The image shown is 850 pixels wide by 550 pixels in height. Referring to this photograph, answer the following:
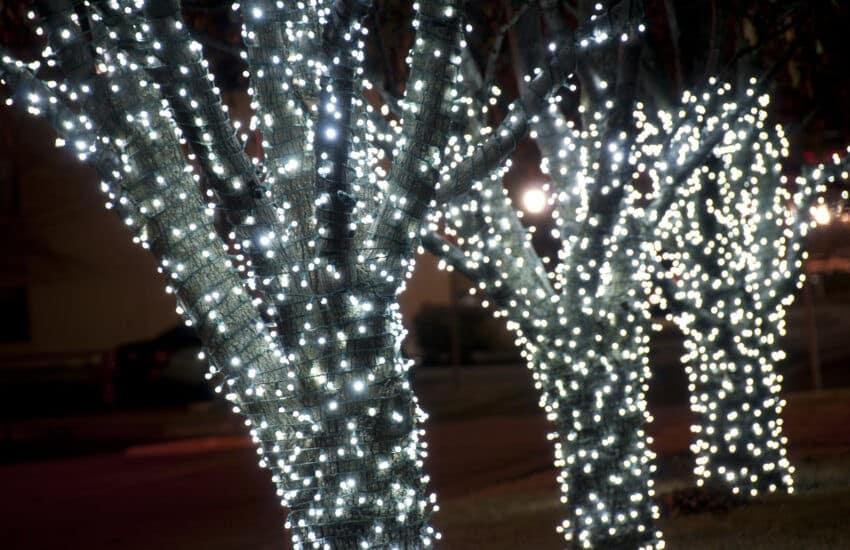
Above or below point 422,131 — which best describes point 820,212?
below

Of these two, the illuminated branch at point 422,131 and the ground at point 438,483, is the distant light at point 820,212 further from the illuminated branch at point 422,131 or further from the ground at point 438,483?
the illuminated branch at point 422,131

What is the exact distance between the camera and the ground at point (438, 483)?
7.69m

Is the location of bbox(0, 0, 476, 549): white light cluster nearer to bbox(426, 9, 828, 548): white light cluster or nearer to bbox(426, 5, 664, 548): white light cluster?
bbox(426, 9, 828, 548): white light cluster

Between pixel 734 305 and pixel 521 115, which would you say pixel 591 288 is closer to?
pixel 521 115

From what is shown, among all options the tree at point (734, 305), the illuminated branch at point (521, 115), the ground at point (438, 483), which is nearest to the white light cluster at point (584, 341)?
the ground at point (438, 483)

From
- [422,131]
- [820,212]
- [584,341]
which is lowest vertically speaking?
[584,341]

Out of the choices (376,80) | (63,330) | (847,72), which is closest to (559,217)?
→ (376,80)

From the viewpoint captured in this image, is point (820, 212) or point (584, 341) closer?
point (584, 341)

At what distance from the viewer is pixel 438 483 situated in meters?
11.6

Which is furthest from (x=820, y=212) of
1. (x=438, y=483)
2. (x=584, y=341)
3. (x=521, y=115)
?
(x=521, y=115)

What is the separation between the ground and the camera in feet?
25.2

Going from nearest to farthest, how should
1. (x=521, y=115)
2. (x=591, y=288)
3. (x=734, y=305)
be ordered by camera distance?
(x=521, y=115) < (x=591, y=288) < (x=734, y=305)

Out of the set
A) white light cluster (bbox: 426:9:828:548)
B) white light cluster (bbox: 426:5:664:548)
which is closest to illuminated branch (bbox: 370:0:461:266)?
white light cluster (bbox: 426:9:828:548)

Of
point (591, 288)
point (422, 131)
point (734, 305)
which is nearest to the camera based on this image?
point (422, 131)
